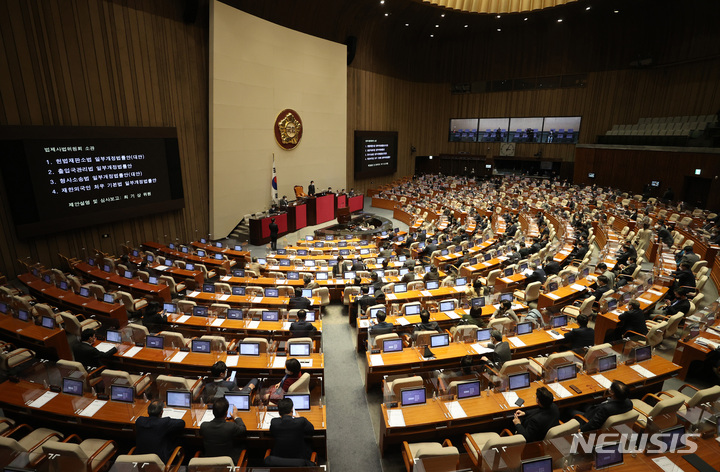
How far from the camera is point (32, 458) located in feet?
13.5

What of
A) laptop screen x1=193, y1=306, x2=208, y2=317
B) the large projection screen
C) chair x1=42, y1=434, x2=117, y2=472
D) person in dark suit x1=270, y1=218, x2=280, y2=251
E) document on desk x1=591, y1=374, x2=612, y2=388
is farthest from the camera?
the large projection screen

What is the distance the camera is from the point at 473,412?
16.6ft

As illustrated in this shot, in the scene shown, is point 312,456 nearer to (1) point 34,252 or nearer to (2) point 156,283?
(2) point 156,283

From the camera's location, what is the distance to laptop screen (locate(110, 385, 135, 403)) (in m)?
5.22

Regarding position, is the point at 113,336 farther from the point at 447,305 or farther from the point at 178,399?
the point at 447,305

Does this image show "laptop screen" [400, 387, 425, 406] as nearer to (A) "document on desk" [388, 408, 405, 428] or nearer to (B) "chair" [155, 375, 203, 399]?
(A) "document on desk" [388, 408, 405, 428]

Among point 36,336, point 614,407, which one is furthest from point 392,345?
point 36,336

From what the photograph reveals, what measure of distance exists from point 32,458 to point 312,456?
3.10 meters

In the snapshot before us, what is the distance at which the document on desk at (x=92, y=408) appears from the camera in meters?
4.98

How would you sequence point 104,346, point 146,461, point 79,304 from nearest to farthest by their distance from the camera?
point 146,461 < point 104,346 < point 79,304

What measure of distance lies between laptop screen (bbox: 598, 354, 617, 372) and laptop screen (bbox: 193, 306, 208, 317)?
7539 mm

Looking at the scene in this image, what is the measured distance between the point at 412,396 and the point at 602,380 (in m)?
3.08

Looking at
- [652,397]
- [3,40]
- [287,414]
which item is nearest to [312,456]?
[287,414]

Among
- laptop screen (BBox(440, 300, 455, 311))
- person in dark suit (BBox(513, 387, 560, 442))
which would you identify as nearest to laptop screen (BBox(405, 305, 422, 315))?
laptop screen (BBox(440, 300, 455, 311))
